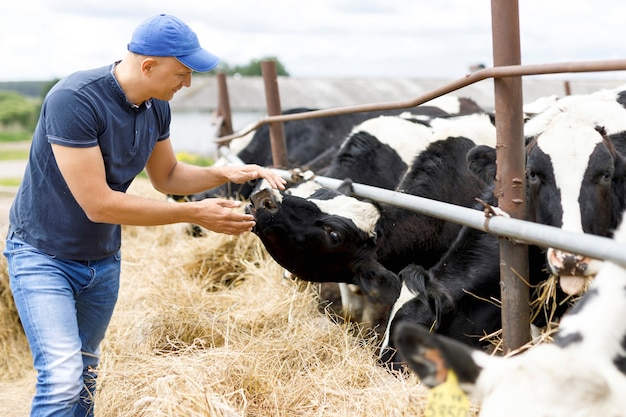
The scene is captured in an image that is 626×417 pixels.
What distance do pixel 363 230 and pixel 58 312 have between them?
1817 millimetres

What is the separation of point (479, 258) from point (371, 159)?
1.78 metres

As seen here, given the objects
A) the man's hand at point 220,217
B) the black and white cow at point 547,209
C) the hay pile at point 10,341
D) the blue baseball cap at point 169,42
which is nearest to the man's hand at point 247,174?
the man's hand at point 220,217

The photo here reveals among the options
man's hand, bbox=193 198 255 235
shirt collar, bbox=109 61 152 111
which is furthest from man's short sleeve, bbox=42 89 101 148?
man's hand, bbox=193 198 255 235

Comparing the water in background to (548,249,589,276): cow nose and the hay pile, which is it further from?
(548,249,589,276): cow nose

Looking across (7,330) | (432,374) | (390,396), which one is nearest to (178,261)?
(7,330)

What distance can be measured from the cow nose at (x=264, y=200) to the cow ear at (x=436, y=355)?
2094 millimetres

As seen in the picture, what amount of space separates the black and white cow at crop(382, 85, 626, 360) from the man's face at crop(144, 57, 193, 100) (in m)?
1.47

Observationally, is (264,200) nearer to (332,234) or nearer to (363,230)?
(332,234)

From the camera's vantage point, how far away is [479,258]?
366 centimetres

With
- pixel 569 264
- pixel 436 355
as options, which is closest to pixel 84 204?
pixel 436 355

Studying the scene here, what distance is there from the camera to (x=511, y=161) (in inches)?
114

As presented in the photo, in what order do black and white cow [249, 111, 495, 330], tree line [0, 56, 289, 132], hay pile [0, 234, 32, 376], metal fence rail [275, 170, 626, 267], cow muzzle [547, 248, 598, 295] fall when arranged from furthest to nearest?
tree line [0, 56, 289, 132], hay pile [0, 234, 32, 376], black and white cow [249, 111, 495, 330], cow muzzle [547, 248, 598, 295], metal fence rail [275, 170, 626, 267]

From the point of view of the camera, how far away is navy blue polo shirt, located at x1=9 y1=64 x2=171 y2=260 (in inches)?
115

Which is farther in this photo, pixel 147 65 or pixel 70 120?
pixel 147 65
